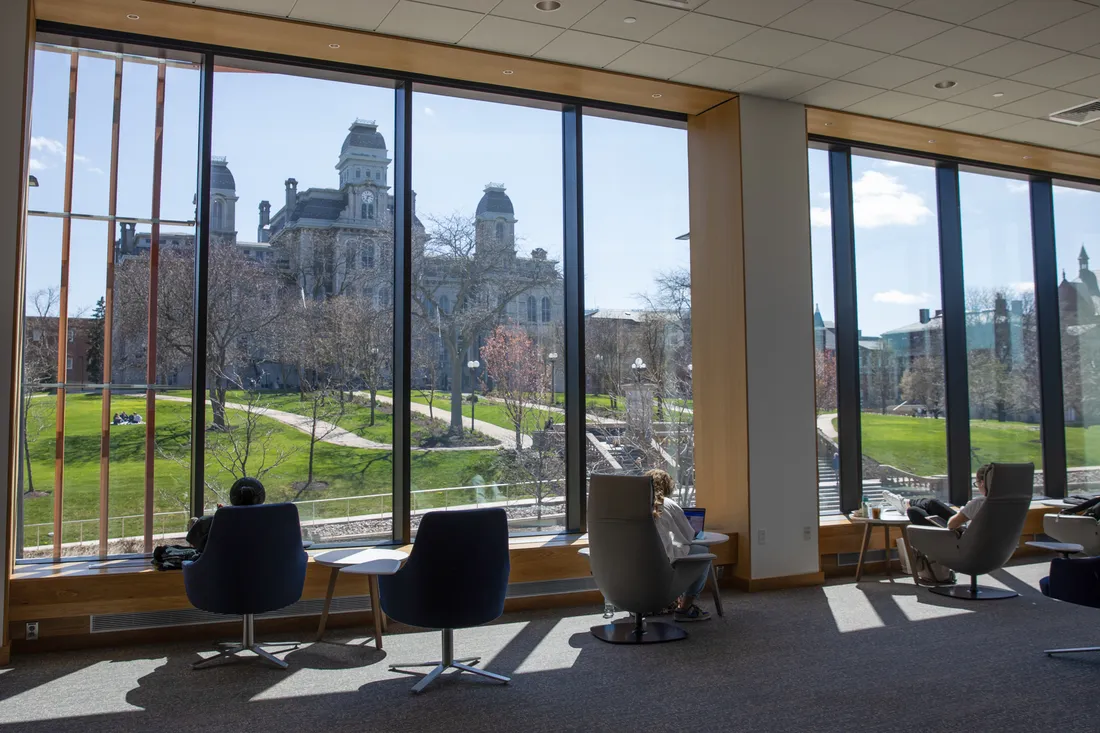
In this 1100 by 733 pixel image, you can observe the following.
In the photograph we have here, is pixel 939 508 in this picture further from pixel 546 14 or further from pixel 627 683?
pixel 546 14

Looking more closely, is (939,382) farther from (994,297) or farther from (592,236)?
(592,236)

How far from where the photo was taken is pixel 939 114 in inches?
291

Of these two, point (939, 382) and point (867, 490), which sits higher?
point (939, 382)

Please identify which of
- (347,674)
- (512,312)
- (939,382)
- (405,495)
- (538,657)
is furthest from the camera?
(939,382)

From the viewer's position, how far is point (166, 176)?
5742mm

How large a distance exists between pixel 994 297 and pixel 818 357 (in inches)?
96.4

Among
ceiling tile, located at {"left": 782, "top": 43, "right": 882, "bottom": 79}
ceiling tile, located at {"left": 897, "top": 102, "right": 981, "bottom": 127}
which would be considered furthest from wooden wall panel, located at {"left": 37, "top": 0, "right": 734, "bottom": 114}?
ceiling tile, located at {"left": 897, "top": 102, "right": 981, "bottom": 127}

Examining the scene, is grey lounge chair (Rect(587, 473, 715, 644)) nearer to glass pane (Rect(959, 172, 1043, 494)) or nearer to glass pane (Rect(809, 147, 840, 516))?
glass pane (Rect(809, 147, 840, 516))

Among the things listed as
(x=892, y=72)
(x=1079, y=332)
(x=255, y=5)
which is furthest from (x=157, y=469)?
(x=1079, y=332)

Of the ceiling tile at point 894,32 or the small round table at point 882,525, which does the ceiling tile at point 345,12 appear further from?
the small round table at point 882,525

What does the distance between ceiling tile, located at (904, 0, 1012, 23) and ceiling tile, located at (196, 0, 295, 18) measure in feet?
12.9

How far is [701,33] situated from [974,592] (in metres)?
4.63

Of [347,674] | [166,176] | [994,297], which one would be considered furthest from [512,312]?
[994,297]

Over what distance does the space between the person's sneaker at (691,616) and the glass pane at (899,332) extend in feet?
9.21
